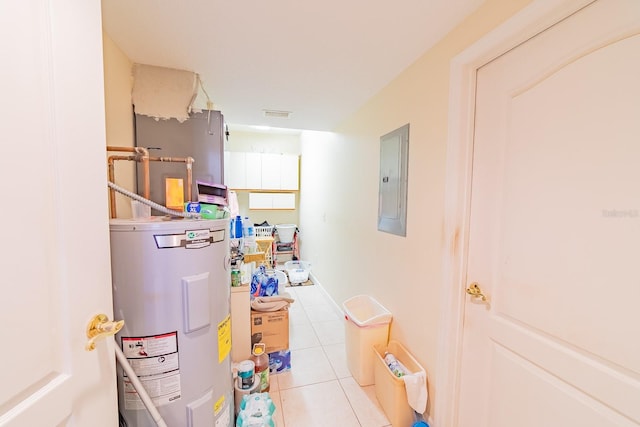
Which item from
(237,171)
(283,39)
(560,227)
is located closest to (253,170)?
(237,171)

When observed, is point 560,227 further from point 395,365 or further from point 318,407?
point 318,407

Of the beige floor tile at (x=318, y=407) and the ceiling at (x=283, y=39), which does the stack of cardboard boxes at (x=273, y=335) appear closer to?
the beige floor tile at (x=318, y=407)

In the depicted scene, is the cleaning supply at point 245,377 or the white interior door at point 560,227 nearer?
the white interior door at point 560,227

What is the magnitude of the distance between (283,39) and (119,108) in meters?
1.09

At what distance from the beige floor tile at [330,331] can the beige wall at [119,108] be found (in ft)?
6.63

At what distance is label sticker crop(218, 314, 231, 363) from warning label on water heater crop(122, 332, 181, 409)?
20 cm

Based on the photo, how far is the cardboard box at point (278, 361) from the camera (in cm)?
196

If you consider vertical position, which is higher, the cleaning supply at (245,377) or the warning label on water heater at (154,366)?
the warning label on water heater at (154,366)

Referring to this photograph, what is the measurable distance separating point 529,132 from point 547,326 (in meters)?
0.76

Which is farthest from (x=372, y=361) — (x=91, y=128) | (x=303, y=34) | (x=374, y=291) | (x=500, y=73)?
(x=303, y=34)

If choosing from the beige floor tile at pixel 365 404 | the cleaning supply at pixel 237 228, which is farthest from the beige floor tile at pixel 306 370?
the cleaning supply at pixel 237 228

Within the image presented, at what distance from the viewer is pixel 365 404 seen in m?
1.68

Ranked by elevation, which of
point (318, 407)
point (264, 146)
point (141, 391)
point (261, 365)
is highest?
point (264, 146)

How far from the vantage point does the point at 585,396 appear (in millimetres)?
810
